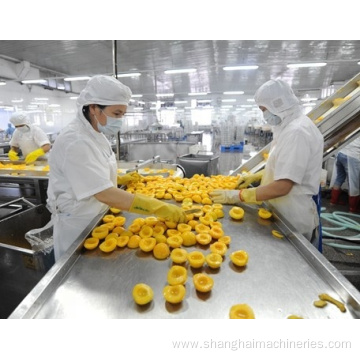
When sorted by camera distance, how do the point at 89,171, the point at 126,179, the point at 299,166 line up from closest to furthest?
the point at 89,171 < the point at 299,166 < the point at 126,179

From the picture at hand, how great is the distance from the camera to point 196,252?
1331mm

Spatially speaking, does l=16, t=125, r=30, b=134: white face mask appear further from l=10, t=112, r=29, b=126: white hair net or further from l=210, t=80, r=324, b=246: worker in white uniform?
l=210, t=80, r=324, b=246: worker in white uniform

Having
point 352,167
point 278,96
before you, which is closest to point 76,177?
point 278,96

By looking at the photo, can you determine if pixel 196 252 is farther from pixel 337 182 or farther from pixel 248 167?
pixel 337 182

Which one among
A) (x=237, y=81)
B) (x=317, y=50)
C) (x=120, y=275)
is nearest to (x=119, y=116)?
(x=120, y=275)

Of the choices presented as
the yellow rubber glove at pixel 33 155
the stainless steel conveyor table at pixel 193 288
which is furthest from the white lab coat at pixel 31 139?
the stainless steel conveyor table at pixel 193 288

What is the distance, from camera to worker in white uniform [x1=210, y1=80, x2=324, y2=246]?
176cm

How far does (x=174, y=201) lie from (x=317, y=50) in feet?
33.0

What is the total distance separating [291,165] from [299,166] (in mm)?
58

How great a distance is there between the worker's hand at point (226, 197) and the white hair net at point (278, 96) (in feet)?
2.52

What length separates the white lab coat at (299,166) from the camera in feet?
5.76

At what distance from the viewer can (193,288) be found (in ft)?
3.68

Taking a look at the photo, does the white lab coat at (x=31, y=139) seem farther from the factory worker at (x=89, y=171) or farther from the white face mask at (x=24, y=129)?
the factory worker at (x=89, y=171)

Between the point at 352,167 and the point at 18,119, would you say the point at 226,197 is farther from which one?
the point at 18,119
